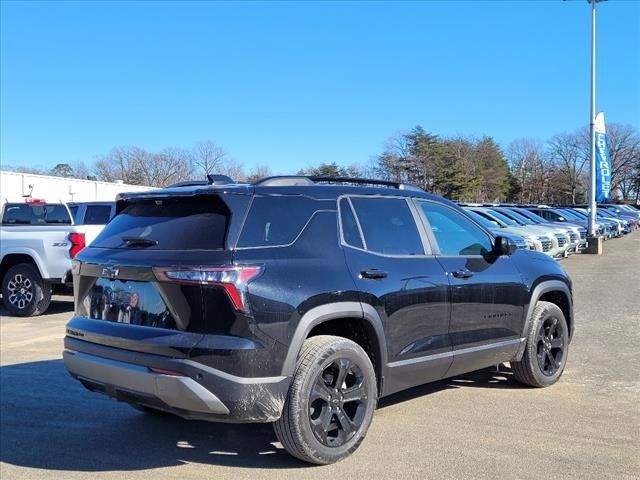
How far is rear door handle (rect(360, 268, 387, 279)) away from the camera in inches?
167

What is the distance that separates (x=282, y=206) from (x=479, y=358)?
2.24 meters

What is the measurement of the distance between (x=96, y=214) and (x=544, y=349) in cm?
952

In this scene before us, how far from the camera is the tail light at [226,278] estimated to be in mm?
3578

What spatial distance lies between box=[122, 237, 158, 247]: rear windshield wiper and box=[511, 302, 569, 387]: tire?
3.52m

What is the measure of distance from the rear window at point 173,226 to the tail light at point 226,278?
179 millimetres

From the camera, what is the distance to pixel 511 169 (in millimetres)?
92125

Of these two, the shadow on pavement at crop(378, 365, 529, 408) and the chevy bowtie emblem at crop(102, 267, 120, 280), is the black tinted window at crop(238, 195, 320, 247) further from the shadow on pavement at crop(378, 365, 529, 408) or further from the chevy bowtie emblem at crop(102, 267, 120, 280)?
the shadow on pavement at crop(378, 365, 529, 408)

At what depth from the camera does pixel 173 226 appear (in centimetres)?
401

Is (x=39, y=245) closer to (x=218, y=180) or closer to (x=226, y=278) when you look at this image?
(x=218, y=180)

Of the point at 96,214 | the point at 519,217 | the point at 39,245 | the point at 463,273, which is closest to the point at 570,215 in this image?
the point at 519,217

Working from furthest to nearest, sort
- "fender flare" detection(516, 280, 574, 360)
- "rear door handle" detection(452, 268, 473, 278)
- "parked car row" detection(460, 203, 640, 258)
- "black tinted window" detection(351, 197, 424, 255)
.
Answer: "parked car row" detection(460, 203, 640, 258)
"fender flare" detection(516, 280, 574, 360)
"rear door handle" detection(452, 268, 473, 278)
"black tinted window" detection(351, 197, 424, 255)

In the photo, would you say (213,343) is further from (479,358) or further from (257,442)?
(479,358)

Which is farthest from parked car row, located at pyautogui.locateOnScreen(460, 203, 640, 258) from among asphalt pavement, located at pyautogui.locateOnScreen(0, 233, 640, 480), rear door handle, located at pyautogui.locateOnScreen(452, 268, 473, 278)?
rear door handle, located at pyautogui.locateOnScreen(452, 268, 473, 278)

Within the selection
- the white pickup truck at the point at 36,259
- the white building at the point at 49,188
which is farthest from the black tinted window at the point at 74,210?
the white building at the point at 49,188
